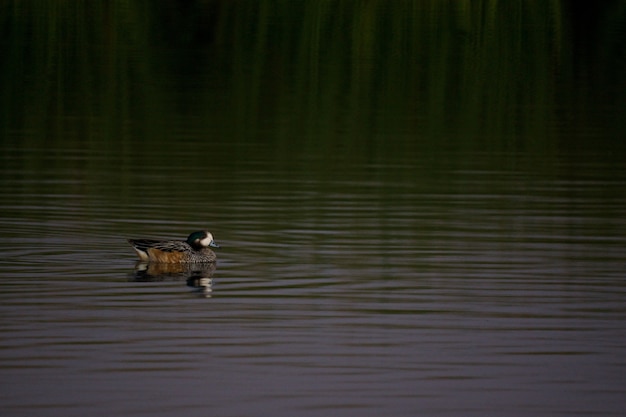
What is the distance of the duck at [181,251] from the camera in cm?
1609

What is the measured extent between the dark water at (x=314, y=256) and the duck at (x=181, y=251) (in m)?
0.18

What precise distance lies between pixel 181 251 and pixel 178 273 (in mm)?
224

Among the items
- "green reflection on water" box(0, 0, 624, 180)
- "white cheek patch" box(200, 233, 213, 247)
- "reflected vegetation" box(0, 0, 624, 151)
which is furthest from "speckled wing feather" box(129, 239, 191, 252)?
"reflected vegetation" box(0, 0, 624, 151)

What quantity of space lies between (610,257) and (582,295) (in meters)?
2.20

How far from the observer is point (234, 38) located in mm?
45875

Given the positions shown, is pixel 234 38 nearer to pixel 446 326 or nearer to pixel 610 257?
pixel 610 257

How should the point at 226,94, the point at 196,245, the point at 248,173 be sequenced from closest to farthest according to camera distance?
the point at 196,245
the point at 248,173
the point at 226,94

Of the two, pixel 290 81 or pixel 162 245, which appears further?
pixel 290 81

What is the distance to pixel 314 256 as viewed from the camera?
Result: 16.6 meters

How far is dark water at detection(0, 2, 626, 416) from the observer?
1143 centimetres

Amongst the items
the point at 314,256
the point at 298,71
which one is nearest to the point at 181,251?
the point at 314,256

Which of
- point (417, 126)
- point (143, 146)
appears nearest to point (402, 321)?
point (143, 146)

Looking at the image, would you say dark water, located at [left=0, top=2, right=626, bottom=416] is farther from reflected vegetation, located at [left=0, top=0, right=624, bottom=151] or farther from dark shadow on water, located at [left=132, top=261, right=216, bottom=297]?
reflected vegetation, located at [left=0, top=0, right=624, bottom=151]

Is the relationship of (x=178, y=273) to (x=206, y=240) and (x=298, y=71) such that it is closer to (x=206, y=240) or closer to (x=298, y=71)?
(x=206, y=240)
